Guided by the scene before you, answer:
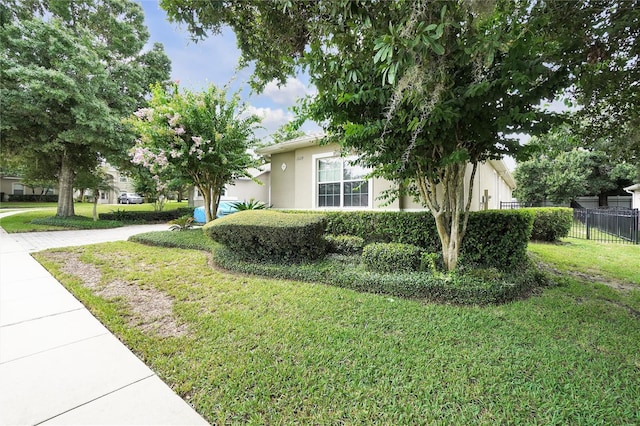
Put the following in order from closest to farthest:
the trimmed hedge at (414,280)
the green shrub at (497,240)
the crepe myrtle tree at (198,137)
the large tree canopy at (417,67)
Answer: the large tree canopy at (417,67), the trimmed hedge at (414,280), the green shrub at (497,240), the crepe myrtle tree at (198,137)

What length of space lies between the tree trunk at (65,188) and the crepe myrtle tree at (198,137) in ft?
25.2

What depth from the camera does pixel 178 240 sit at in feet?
25.9

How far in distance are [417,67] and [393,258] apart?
3.05 meters

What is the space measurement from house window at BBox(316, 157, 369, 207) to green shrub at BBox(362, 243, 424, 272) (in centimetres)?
321

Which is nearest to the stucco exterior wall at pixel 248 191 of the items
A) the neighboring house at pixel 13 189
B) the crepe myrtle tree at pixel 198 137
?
the crepe myrtle tree at pixel 198 137

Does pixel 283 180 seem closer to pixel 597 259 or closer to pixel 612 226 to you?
pixel 597 259

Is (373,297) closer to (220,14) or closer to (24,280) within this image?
(220,14)

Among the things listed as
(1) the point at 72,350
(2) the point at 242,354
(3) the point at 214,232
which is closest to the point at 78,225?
(3) the point at 214,232

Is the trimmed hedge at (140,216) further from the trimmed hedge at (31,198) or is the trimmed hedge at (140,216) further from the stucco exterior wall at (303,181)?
the trimmed hedge at (31,198)

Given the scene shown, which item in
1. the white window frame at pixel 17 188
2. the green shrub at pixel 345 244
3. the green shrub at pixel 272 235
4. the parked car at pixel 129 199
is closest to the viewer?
the green shrub at pixel 272 235

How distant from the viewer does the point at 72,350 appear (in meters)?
2.65

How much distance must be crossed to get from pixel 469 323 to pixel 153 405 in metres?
3.16

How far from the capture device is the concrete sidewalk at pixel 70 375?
188 cm

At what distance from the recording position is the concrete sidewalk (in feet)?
6.18
